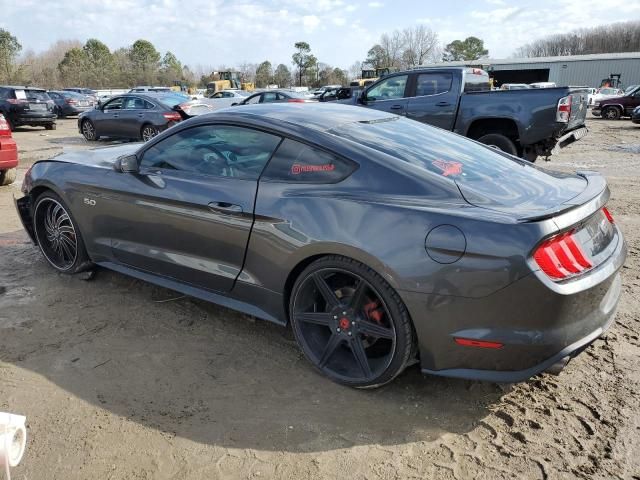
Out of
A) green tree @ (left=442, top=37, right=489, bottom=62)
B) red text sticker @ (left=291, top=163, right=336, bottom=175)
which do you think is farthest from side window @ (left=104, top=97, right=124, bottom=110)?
green tree @ (left=442, top=37, right=489, bottom=62)

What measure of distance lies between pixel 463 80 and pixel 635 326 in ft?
21.6

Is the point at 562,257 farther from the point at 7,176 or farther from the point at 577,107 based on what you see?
the point at 7,176

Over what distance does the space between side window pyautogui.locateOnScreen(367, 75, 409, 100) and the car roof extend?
6.34 meters

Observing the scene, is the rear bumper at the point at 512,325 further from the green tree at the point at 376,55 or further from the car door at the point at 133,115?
the green tree at the point at 376,55

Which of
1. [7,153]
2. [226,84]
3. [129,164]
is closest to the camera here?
[129,164]

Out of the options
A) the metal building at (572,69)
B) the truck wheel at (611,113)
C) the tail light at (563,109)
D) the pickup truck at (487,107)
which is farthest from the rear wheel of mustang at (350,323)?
the metal building at (572,69)

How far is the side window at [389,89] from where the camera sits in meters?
9.74

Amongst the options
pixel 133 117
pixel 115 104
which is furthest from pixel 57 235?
pixel 115 104

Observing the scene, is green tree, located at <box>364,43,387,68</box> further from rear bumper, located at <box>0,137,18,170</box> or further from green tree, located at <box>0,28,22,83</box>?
rear bumper, located at <box>0,137,18,170</box>

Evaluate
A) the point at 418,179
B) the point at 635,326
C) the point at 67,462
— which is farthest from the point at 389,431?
the point at 635,326

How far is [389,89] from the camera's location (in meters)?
9.89

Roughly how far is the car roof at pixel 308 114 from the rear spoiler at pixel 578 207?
135cm

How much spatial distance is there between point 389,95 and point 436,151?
23.6 ft

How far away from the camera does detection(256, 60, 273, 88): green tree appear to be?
78.8m
